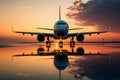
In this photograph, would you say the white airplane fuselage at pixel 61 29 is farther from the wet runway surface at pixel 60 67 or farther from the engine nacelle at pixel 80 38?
the wet runway surface at pixel 60 67

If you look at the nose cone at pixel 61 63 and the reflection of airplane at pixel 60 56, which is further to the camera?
the reflection of airplane at pixel 60 56

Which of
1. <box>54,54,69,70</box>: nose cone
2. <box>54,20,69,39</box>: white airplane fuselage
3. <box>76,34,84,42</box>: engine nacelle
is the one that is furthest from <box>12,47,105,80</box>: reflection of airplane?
<box>76,34,84,42</box>: engine nacelle

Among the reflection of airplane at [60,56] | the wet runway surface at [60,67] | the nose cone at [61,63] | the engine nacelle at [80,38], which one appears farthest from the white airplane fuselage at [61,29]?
the nose cone at [61,63]

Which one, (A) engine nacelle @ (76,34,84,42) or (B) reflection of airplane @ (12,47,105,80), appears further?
(A) engine nacelle @ (76,34,84,42)

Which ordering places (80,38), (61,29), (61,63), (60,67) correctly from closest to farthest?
(60,67)
(61,63)
(61,29)
(80,38)

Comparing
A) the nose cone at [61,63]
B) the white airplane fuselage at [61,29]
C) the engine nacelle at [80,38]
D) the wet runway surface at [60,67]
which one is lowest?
the wet runway surface at [60,67]

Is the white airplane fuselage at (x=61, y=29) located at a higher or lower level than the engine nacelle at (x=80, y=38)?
higher

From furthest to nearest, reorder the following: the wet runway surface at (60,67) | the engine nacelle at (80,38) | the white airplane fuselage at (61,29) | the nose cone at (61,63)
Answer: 1. the engine nacelle at (80,38)
2. the white airplane fuselage at (61,29)
3. the nose cone at (61,63)
4. the wet runway surface at (60,67)

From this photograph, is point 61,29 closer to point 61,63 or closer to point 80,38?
point 80,38

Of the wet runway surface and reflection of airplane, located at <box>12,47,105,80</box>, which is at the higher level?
reflection of airplane, located at <box>12,47,105,80</box>

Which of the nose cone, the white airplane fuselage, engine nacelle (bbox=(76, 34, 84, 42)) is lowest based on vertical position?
the nose cone

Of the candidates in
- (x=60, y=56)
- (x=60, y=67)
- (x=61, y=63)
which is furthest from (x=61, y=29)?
(x=60, y=67)

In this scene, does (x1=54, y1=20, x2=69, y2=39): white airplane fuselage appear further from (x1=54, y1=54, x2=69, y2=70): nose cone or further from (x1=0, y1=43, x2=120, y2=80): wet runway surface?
(x1=54, y1=54, x2=69, y2=70): nose cone

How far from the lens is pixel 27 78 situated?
33.7 ft
